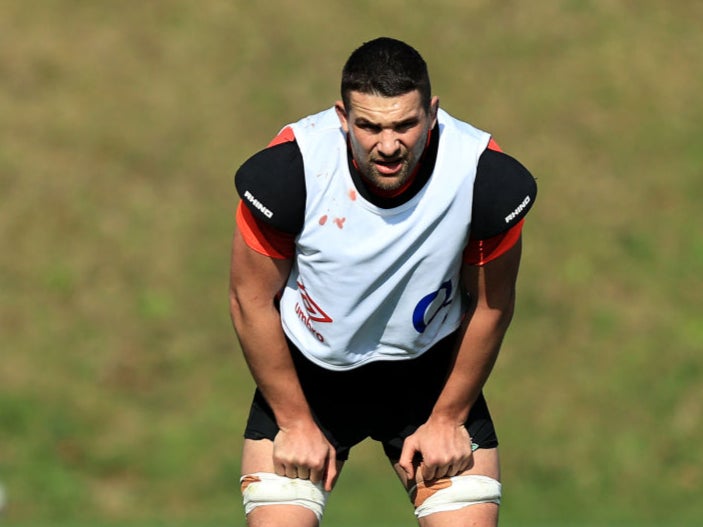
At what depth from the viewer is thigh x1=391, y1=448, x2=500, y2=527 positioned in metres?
4.85

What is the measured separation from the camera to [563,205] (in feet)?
44.2

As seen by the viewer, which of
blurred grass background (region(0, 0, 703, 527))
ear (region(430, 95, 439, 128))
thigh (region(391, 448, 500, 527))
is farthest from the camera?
blurred grass background (region(0, 0, 703, 527))

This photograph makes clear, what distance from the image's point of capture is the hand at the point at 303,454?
4.89m

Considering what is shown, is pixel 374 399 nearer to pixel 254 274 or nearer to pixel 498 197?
pixel 254 274

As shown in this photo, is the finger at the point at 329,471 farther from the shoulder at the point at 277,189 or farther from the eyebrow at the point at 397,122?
the eyebrow at the point at 397,122

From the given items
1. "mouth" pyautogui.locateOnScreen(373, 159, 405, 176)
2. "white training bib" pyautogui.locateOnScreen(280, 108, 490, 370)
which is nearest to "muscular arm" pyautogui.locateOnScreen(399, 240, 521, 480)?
"white training bib" pyautogui.locateOnScreen(280, 108, 490, 370)

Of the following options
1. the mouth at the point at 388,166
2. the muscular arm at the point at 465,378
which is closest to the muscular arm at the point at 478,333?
the muscular arm at the point at 465,378

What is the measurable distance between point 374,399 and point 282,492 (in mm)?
465

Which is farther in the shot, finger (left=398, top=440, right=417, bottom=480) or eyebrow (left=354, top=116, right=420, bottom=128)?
finger (left=398, top=440, right=417, bottom=480)

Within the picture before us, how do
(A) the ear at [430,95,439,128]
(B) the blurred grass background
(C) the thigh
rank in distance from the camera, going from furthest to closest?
(B) the blurred grass background < (C) the thigh < (A) the ear at [430,95,439,128]

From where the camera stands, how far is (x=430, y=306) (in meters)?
4.77

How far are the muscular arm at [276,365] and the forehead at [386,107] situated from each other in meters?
0.64

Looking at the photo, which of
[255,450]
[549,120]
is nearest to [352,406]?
[255,450]

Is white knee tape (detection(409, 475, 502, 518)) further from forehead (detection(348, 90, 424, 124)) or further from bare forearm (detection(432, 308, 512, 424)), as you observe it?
forehead (detection(348, 90, 424, 124))
